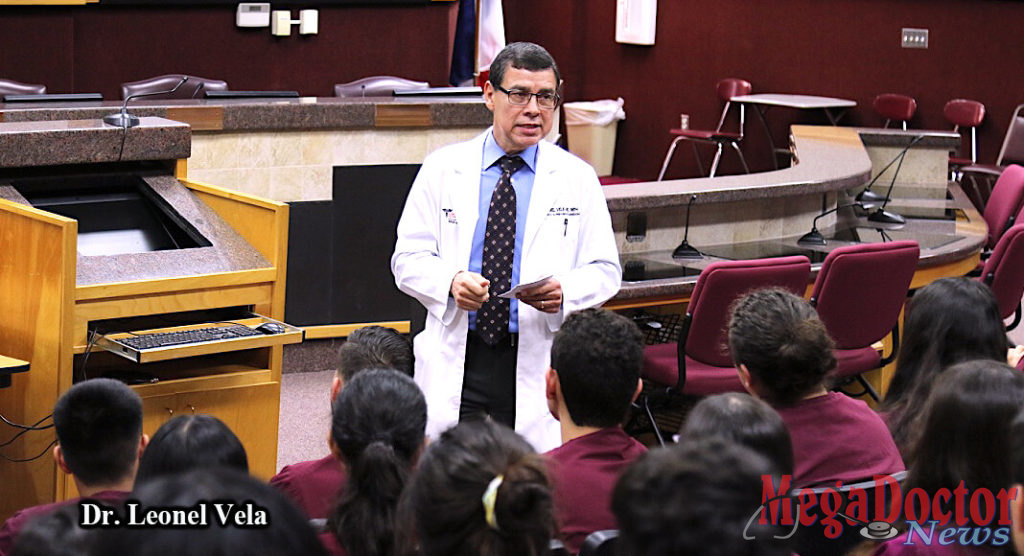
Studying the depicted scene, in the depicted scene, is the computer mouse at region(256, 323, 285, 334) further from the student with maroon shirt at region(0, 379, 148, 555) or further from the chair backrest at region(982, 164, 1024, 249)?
the chair backrest at region(982, 164, 1024, 249)

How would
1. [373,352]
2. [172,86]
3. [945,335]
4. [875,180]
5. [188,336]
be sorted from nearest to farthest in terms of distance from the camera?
[373,352]
[945,335]
[188,336]
[875,180]
[172,86]

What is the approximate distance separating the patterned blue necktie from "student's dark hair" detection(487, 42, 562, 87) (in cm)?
25

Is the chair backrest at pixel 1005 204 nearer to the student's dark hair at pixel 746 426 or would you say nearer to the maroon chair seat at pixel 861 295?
the maroon chair seat at pixel 861 295

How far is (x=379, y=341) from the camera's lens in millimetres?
3064

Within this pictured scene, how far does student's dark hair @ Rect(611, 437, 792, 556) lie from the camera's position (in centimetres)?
119

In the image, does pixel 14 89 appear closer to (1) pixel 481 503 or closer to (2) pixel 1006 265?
(2) pixel 1006 265

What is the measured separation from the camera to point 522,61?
3.04m

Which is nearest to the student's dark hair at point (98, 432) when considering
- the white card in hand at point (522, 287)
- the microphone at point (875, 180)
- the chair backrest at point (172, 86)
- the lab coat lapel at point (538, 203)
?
the white card in hand at point (522, 287)

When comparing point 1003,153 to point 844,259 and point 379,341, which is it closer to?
point 844,259

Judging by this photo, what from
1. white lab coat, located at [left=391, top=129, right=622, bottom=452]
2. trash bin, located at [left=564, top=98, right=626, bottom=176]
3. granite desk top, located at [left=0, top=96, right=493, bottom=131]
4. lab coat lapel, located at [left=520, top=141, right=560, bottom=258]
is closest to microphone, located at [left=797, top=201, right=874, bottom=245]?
granite desk top, located at [left=0, top=96, right=493, bottom=131]

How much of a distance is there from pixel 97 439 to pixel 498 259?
108 centimetres

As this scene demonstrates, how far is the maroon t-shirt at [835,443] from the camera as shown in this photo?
2545mm

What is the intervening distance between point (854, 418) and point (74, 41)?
6.78m

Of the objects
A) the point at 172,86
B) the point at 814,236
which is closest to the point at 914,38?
the point at 814,236
